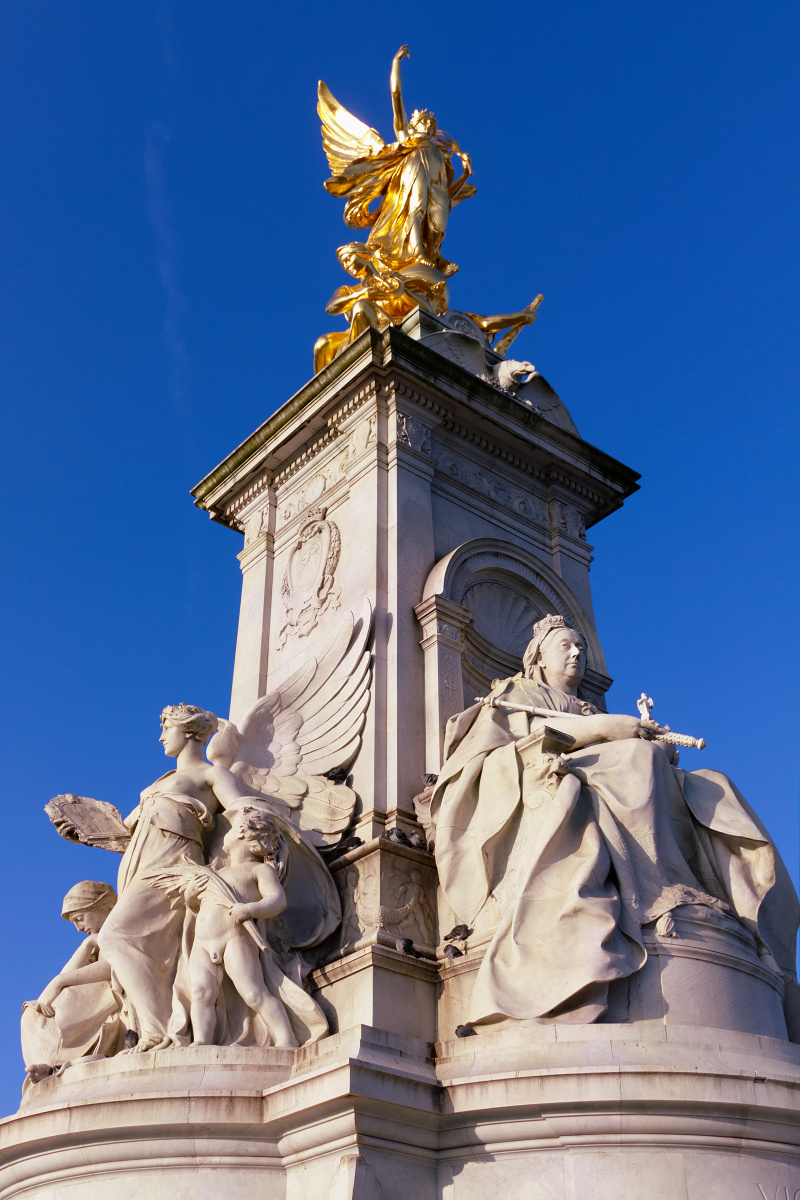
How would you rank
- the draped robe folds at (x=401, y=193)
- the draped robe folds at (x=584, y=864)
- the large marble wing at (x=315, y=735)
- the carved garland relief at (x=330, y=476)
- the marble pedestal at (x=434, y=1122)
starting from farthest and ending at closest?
the draped robe folds at (x=401, y=193) → the carved garland relief at (x=330, y=476) → the large marble wing at (x=315, y=735) → the draped robe folds at (x=584, y=864) → the marble pedestal at (x=434, y=1122)

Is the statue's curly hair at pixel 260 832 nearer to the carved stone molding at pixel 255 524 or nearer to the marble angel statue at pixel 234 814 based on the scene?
the marble angel statue at pixel 234 814

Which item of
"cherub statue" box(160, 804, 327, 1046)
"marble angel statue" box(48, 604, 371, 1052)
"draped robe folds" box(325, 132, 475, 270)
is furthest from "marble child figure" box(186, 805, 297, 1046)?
"draped robe folds" box(325, 132, 475, 270)

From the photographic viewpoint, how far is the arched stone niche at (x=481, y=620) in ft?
38.7

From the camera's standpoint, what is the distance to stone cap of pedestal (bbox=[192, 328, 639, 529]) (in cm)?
1349

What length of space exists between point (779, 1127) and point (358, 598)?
6.38 m

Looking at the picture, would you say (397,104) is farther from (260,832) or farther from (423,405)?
(260,832)

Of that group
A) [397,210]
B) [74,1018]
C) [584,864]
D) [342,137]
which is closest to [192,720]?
[74,1018]

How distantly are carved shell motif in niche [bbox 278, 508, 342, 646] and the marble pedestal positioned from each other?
527 centimetres

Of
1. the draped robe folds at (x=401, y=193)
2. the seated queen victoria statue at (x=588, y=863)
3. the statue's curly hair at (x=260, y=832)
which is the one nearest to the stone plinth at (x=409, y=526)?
the seated queen victoria statue at (x=588, y=863)

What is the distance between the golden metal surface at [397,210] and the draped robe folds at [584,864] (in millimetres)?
6839

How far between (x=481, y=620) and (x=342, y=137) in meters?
8.48

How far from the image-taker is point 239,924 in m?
9.33

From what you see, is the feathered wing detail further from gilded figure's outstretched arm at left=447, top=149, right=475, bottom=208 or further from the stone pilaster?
the stone pilaster

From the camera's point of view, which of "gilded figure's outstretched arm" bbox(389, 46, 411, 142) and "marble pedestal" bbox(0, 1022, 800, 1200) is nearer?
"marble pedestal" bbox(0, 1022, 800, 1200)
